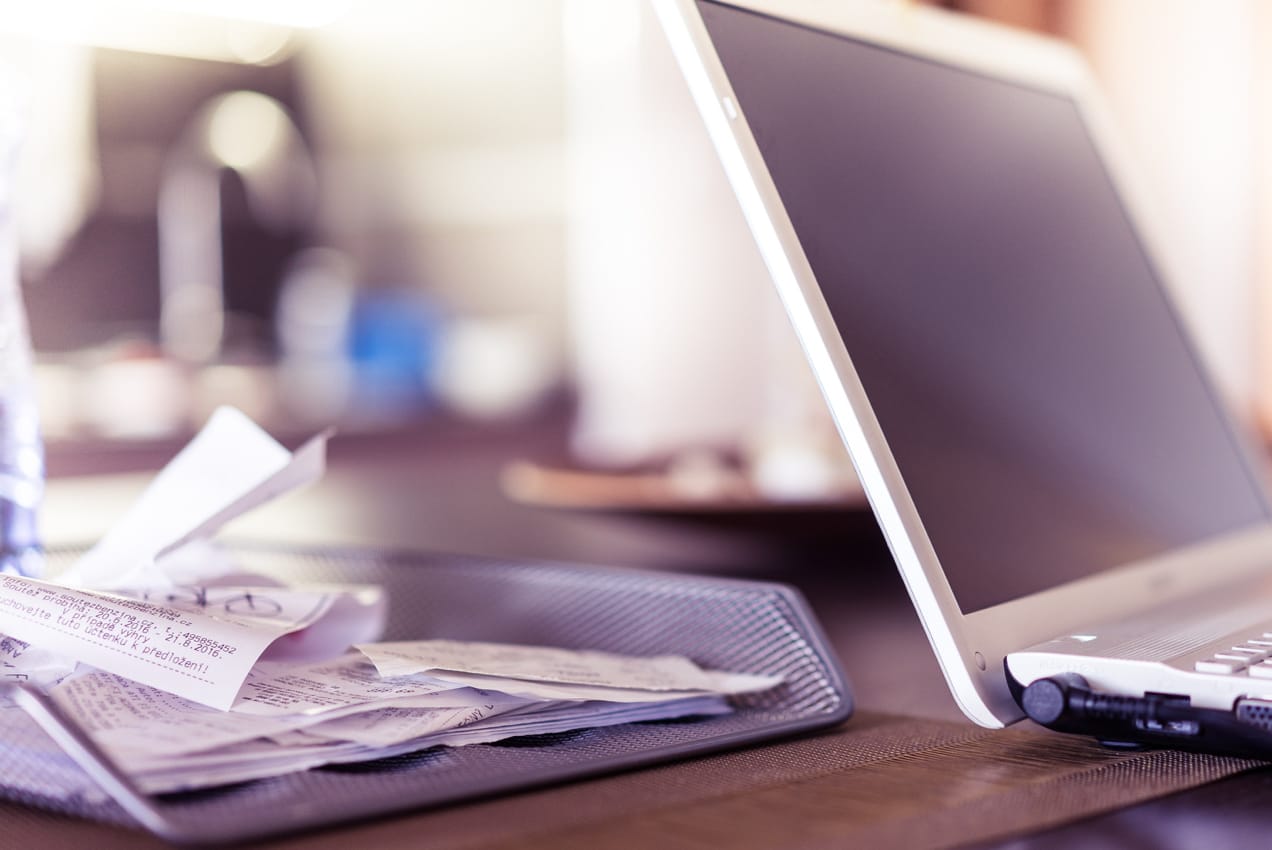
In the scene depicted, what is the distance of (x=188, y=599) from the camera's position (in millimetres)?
583

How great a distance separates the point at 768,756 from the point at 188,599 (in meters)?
0.27

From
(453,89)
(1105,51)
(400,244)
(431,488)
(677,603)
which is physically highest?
(453,89)

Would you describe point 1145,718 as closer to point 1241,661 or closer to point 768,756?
point 1241,661

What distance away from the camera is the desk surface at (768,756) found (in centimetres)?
42

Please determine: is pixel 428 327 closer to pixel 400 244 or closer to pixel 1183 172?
pixel 400 244

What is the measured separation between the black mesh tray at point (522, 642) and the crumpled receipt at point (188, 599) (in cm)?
6

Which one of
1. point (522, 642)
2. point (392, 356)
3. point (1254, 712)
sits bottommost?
point (1254, 712)

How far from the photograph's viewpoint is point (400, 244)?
491cm

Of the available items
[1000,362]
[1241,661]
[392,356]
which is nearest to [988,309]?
[1000,362]

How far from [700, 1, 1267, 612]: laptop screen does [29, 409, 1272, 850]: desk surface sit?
0.10 m

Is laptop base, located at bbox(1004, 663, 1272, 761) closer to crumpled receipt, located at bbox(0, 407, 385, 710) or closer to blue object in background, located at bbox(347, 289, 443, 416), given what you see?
crumpled receipt, located at bbox(0, 407, 385, 710)

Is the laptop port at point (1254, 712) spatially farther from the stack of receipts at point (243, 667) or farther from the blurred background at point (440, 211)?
the blurred background at point (440, 211)

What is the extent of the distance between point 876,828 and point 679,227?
4089 mm

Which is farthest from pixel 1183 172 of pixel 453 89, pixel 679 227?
pixel 453 89
